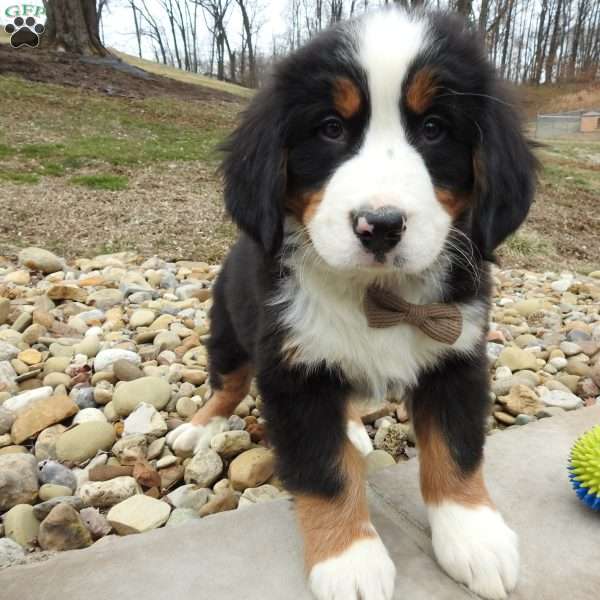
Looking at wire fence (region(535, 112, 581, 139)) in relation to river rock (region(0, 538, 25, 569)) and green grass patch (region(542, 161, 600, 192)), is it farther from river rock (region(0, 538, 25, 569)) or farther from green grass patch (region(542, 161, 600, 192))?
river rock (region(0, 538, 25, 569))

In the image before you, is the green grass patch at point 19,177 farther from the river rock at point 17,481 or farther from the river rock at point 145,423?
the river rock at point 17,481

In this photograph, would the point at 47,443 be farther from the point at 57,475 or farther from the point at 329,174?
the point at 329,174

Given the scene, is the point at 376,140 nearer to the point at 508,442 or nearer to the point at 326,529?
the point at 326,529

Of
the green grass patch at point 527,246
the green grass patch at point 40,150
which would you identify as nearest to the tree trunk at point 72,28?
the green grass patch at point 40,150

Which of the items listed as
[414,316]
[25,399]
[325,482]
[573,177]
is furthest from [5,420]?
[573,177]

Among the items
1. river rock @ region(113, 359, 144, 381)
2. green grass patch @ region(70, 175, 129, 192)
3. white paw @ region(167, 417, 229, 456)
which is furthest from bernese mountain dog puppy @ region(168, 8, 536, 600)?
green grass patch @ region(70, 175, 129, 192)
